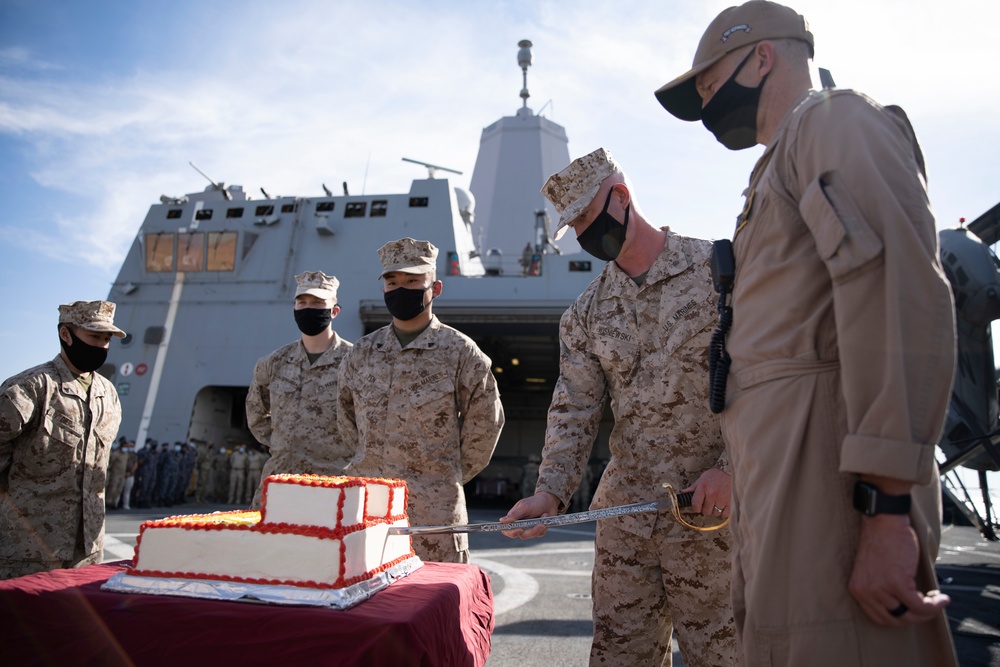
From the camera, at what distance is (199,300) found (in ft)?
49.2

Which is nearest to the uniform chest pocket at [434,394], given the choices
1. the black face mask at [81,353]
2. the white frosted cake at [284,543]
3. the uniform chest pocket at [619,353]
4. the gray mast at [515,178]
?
the uniform chest pocket at [619,353]

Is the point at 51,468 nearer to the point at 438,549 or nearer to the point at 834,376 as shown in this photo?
the point at 438,549

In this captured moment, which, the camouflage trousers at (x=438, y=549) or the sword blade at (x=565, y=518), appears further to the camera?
the camouflage trousers at (x=438, y=549)

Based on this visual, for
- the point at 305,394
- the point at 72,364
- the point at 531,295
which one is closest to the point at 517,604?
the point at 305,394

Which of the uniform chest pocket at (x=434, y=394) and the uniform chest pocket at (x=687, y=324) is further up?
the uniform chest pocket at (x=687, y=324)

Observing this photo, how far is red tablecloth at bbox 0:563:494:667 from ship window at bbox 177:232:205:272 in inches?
594

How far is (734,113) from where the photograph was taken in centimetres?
154

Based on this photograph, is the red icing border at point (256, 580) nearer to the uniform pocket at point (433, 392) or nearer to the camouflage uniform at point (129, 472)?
the uniform pocket at point (433, 392)

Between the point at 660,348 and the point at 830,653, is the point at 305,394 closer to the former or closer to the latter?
the point at 660,348

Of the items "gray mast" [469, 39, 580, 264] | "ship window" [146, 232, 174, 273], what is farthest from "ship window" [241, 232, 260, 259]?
"gray mast" [469, 39, 580, 264]

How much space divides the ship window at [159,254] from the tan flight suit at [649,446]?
49.9 feet

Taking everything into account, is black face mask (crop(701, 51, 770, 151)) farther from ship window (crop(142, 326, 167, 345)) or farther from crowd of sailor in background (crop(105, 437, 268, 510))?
ship window (crop(142, 326, 167, 345))

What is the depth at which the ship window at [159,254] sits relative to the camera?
15.3 m

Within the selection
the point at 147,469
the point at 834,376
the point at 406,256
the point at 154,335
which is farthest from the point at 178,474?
the point at 834,376
